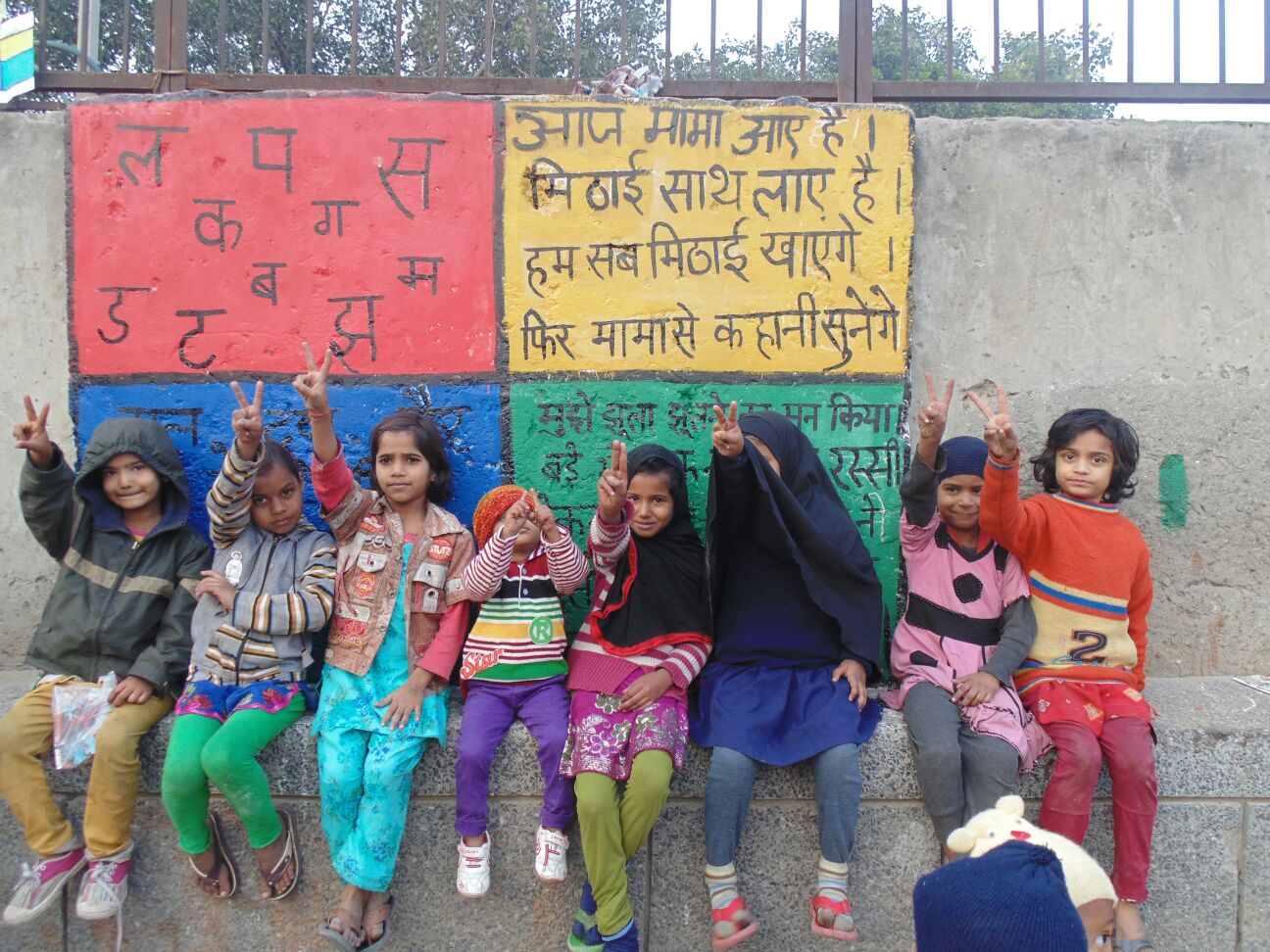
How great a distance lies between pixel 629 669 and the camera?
2938 mm

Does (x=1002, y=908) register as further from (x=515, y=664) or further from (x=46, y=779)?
(x=46, y=779)

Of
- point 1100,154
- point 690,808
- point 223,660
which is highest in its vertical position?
point 1100,154

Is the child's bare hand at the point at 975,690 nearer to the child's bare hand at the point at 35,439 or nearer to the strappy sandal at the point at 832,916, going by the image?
the strappy sandal at the point at 832,916

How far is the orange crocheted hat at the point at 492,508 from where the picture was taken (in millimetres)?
3158

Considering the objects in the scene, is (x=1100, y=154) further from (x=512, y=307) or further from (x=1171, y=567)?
(x=512, y=307)

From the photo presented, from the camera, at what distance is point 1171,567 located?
11.4 feet

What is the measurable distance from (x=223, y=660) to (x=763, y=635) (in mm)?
1580

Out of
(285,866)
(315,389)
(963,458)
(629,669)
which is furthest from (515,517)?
(963,458)

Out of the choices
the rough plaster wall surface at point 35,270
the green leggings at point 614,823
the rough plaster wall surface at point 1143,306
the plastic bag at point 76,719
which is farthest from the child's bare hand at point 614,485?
the rough plaster wall surface at point 35,270

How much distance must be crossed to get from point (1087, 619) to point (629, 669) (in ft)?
4.57

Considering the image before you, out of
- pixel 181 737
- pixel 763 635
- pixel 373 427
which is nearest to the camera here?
pixel 181 737

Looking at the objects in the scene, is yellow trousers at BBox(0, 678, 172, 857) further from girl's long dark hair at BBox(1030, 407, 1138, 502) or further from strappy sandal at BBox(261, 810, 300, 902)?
girl's long dark hair at BBox(1030, 407, 1138, 502)

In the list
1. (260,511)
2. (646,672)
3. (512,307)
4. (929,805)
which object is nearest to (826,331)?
(512,307)

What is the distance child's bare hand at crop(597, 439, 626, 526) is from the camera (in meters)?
2.83
